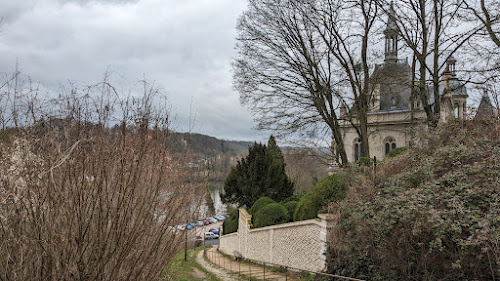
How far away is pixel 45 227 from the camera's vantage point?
334cm

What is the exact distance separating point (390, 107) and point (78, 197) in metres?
33.2

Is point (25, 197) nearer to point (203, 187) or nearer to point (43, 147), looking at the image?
point (43, 147)

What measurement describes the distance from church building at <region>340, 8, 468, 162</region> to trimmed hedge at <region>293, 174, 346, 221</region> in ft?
14.7

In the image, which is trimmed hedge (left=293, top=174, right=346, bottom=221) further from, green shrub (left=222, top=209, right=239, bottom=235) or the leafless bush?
green shrub (left=222, top=209, right=239, bottom=235)

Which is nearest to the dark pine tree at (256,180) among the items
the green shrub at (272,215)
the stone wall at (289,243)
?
the stone wall at (289,243)

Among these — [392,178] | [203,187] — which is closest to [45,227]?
Answer: [203,187]

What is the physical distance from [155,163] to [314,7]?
433 inches

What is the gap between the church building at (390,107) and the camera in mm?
13562

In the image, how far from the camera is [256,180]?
21750mm

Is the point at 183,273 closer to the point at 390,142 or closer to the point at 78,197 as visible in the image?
the point at 78,197

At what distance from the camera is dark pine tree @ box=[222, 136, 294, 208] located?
21.5 meters

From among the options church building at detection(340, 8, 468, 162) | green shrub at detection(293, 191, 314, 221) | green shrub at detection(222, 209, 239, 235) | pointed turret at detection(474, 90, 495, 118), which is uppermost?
church building at detection(340, 8, 468, 162)

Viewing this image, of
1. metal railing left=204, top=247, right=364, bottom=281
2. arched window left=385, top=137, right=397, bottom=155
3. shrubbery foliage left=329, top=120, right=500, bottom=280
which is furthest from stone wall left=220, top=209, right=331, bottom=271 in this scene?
arched window left=385, top=137, right=397, bottom=155

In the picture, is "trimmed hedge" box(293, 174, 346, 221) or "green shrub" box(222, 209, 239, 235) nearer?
"trimmed hedge" box(293, 174, 346, 221)
